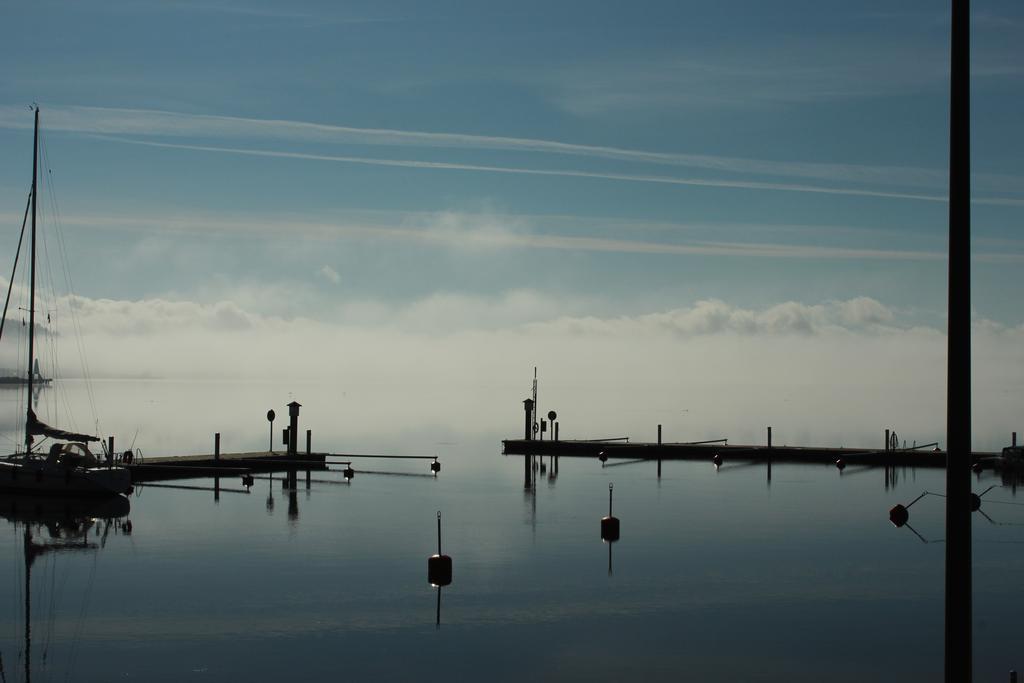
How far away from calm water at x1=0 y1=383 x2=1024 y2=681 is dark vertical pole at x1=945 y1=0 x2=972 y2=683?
1274 centimetres

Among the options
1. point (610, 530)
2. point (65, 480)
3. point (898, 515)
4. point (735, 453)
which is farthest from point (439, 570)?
point (735, 453)

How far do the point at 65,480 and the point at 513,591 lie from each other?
3314 centimetres

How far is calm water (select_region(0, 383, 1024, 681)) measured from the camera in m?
23.9

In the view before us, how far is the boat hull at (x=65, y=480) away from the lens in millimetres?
55625

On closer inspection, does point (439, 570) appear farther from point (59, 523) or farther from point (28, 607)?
point (59, 523)

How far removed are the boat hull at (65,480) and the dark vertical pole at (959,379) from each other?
51.7 m

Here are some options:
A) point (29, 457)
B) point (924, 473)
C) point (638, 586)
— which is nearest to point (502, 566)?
point (638, 586)

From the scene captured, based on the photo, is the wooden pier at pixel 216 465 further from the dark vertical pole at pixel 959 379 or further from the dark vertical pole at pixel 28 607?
the dark vertical pole at pixel 959 379

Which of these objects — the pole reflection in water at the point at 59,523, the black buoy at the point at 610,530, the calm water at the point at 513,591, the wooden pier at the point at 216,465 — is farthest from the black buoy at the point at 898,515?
the wooden pier at the point at 216,465

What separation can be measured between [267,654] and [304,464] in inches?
1980

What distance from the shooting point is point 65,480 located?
5562cm

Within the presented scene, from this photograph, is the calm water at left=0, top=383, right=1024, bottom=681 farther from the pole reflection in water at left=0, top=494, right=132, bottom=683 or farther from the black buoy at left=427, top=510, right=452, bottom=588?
the black buoy at left=427, top=510, right=452, bottom=588

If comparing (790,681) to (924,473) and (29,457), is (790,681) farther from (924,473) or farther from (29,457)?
(924,473)

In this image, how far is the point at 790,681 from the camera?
883 inches
